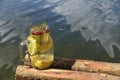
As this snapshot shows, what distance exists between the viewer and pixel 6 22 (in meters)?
8.73

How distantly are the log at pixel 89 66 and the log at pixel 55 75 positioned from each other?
101 millimetres

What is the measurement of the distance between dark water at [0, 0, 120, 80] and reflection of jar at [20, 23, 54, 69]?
82.2 inches

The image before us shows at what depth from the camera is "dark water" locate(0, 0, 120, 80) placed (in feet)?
20.8

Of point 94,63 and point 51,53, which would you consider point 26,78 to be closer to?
point 51,53

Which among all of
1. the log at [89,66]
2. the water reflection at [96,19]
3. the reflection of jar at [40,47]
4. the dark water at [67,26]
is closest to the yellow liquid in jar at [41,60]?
the reflection of jar at [40,47]

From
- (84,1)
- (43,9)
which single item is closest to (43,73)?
(43,9)

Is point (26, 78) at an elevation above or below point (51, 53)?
below

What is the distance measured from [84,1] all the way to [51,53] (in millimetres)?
7030

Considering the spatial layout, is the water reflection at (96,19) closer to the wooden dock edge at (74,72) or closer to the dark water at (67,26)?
the dark water at (67,26)

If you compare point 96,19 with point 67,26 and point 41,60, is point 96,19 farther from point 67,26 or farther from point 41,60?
point 41,60

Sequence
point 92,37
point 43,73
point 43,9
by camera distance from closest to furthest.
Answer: point 43,73 < point 92,37 < point 43,9

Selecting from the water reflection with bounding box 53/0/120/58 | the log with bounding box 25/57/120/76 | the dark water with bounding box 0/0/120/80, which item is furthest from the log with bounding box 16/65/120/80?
the water reflection with bounding box 53/0/120/58

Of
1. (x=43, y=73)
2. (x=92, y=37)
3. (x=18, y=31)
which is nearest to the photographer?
(x=43, y=73)

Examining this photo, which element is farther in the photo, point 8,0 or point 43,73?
point 8,0
